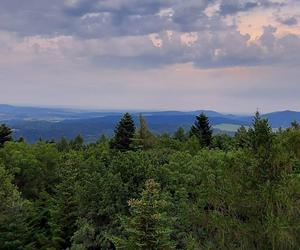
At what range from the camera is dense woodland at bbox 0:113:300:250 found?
2070 cm

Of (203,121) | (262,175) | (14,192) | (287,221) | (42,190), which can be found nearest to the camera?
(287,221)

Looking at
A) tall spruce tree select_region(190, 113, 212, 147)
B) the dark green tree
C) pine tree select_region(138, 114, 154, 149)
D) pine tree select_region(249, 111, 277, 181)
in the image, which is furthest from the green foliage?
pine tree select_region(249, 111, 277, 181)

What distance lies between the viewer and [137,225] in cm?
2111

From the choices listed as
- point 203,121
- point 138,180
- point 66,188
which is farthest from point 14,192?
point 203,121

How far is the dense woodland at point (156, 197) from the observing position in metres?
20.7

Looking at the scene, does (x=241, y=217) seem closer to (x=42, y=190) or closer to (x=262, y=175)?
(x=262, y=175)


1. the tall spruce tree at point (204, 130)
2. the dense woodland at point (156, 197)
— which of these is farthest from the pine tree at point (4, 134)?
the tall spruce tree at point (204, 130)

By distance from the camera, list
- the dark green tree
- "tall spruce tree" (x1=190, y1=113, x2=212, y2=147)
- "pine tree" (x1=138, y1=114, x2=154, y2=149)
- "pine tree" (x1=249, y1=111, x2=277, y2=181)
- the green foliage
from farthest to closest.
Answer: the dark green tree
"tall spruce tree" (x1=190, y1=113, x2=212, y2=147)
"pine tree" (x1=138, y1=114, x2=154, y2=149)
the green foliage
"pine tree" (x1=249, y1=111, x2=277, y2=181)

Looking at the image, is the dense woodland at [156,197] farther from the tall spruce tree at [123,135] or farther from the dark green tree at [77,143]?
the dark green tree at [77,143]

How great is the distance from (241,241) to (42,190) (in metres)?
37.6

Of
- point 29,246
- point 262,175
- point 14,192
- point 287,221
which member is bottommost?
point 29,246

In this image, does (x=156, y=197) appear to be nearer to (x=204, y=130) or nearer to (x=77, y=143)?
(x=204, y=130)

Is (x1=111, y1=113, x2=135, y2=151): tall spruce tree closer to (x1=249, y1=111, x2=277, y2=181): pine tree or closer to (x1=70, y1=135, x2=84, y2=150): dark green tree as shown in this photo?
(x1=70, y1=135, x2=84, y2=150): dark green tree

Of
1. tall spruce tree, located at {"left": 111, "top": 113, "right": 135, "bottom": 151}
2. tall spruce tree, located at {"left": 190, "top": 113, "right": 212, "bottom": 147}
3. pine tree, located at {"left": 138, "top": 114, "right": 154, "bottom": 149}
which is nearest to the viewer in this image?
tall spruce tree, located at {"left": 111, "top": 113, "right": 135, "bottom": 151}
